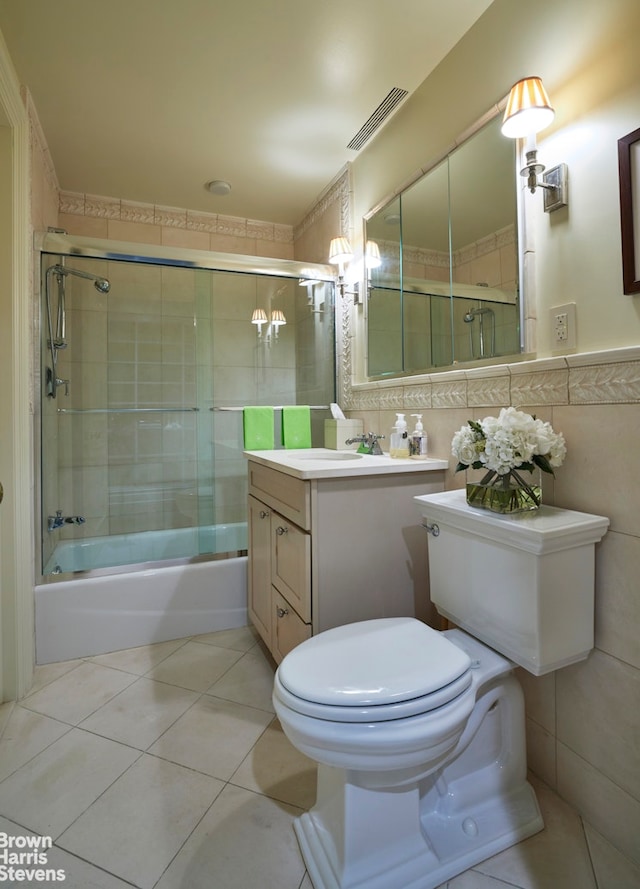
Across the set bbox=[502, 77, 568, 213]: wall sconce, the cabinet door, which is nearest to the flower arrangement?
bbox=[502, 77, 568, 213]: wall sconce

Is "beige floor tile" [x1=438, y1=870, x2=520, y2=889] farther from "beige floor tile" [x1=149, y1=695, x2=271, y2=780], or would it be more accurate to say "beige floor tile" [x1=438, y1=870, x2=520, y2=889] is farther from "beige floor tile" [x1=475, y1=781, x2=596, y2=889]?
"beige floor tile" [x1=149, y1=695, x2=271, y2=780]

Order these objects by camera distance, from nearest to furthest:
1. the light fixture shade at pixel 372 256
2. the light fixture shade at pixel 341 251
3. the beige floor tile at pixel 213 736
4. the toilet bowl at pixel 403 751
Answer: the toilet bowl at pixel 403 751 < the beige floor tile at pixel 213 736 < the light fixture shade at pixel 372 256 < the light fixture shade at pixel 341 251

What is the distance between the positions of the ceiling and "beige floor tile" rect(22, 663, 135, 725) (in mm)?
2293

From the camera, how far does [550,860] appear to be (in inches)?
38.6

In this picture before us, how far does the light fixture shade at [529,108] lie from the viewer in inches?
43.1

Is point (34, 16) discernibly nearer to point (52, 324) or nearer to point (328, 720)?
point (52, 324)

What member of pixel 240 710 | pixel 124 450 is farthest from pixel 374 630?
pixel 124 450

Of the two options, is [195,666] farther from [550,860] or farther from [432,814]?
[550,860]

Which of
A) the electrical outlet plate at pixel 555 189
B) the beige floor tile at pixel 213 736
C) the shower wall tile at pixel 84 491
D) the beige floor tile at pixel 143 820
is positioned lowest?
the beige floor tile at pixel 143 820

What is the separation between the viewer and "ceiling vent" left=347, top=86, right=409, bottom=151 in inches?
68.7

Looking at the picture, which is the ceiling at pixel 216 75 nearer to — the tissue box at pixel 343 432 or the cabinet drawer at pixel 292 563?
the tissue box at pixel 343 432

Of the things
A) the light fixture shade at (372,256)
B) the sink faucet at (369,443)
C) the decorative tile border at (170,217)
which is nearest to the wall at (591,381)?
the sink faucet at (369,443)

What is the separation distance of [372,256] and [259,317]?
2.53ft

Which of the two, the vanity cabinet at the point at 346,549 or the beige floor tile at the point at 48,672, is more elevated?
the vanity cabinet at the point at 346,549
